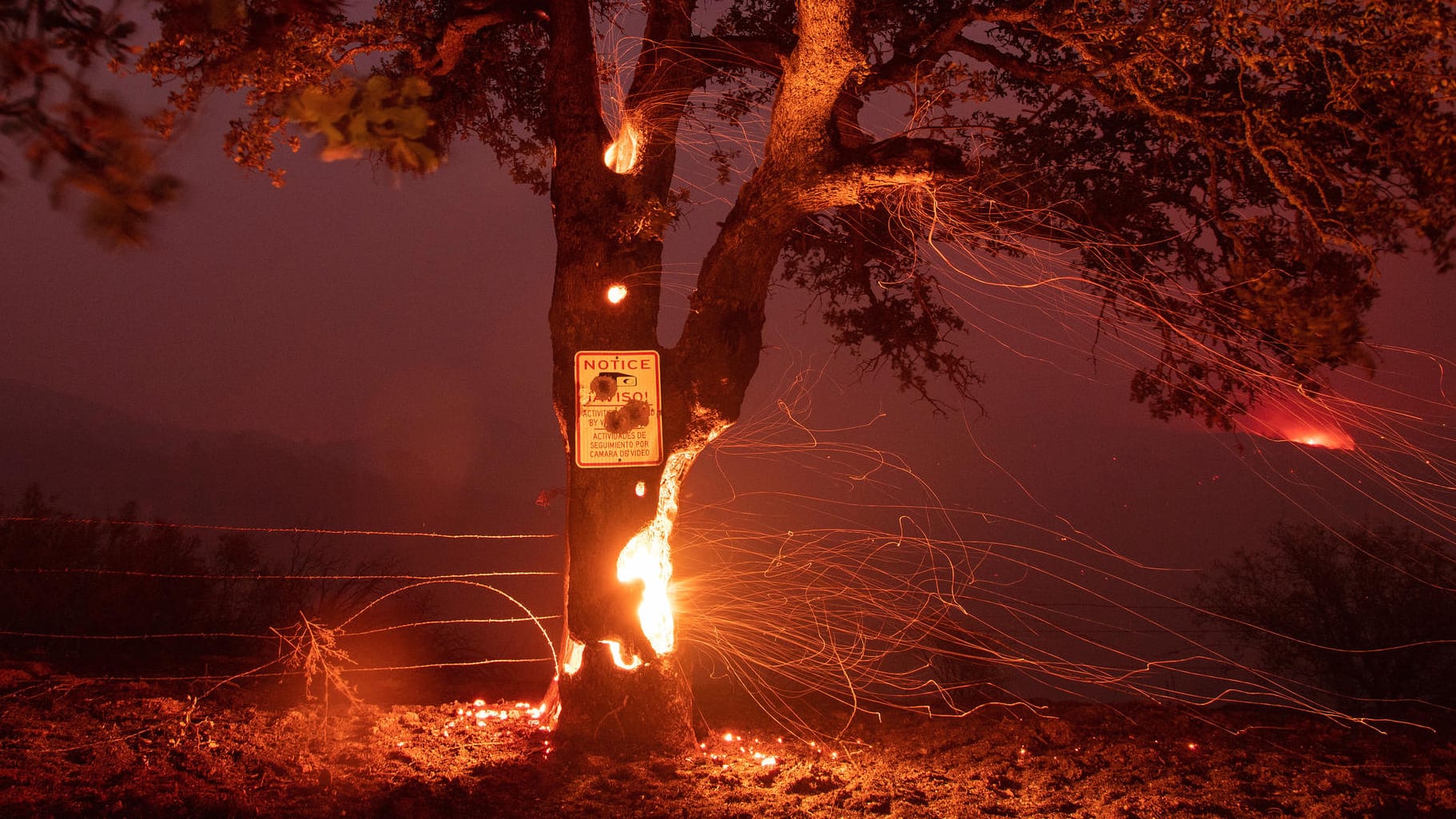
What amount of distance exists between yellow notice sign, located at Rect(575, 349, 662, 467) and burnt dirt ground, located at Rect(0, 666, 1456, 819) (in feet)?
6.31

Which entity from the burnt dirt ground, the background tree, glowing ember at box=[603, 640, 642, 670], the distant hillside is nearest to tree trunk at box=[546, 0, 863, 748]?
glowing ember at box=[603, 640, 642, 670]

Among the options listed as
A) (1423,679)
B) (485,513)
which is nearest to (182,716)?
(1423,679)

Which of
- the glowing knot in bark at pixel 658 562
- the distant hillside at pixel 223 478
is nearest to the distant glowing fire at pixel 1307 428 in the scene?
the glowing knot in bark at pixel 658 562

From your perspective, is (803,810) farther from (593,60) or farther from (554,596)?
(554,596)

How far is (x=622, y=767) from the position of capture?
15.9 ft

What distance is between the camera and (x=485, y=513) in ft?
149

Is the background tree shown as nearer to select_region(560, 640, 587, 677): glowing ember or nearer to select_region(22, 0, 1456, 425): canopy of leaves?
select_region(22, 0, 1456, 425): canopy of leaves

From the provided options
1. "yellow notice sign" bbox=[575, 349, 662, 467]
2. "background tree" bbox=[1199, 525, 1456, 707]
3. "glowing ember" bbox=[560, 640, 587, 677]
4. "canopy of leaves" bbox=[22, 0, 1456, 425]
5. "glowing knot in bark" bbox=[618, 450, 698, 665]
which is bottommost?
"background tree" bbox=[1199, 525, 1456, 707]

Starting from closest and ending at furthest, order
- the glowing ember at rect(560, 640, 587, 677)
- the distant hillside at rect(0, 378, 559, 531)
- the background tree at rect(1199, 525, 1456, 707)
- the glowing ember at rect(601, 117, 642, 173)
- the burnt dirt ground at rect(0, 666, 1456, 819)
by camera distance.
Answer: the burnt dirt ground at rect(0, 666, 1456, 819) → the glowing ember at rect(560, 640, 587, 677) → the glowing ember at rect(601, 117, 642, 173) → the background tree at rect(1199, 525, 1456, 707) → the distant hillside at rect(0, 378, 559, 531)

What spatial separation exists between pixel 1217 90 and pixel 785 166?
120 inches

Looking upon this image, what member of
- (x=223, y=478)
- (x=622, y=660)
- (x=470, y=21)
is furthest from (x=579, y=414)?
(x=223, y=478)

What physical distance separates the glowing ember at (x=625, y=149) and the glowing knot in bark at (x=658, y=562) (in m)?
2.27

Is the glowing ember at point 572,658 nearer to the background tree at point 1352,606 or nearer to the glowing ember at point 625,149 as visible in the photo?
the glowing ember at point 625,149

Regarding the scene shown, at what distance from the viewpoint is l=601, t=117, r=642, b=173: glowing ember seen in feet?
19.7
